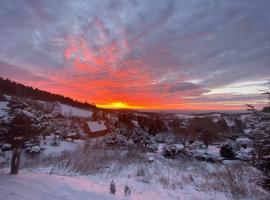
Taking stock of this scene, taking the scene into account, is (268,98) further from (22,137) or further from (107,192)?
(22,137)

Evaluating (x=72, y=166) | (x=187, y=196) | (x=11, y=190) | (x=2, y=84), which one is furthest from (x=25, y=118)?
(x=2, y=84)

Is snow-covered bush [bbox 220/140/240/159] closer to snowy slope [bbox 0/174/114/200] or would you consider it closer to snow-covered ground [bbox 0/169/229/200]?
snow-covered ground [bbox 0/169/229/200]

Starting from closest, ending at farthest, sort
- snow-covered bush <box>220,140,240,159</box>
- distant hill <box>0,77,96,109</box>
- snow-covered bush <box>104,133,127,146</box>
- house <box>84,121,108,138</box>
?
1. snow-covered bush <box>220,140,240,159</box>
2. snow-covered bush <box>104,133,127,146</box>
3. house <box>84,121,108,138</box>
4. distant hill <box>0,77,96,109</box>

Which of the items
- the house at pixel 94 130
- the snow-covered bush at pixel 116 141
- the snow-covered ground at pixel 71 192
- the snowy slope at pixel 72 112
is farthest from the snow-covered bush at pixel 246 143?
the snowy slope at pixel 72 112

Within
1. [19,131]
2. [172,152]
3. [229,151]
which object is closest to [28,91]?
[172,152]

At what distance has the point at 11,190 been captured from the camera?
16.9ft

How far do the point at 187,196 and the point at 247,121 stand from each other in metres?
3.23

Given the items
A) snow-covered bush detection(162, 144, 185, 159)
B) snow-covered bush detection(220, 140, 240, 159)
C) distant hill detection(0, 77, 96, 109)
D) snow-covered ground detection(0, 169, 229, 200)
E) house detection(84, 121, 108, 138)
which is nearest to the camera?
snow-covered ground detection(0, 169, 229, 200)

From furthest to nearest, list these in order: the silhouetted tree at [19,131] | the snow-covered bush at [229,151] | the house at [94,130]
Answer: the house at [94,130]
the snow-covered bush at [229,151]
the silhouetted tree at [19,131]

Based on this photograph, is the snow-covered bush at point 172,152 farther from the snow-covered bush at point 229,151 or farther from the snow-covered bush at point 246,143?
the snow-covered bush at point 246,143

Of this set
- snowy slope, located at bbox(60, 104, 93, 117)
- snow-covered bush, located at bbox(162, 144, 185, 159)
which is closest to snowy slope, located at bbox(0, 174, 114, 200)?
snow-covered bush, located at bbox(162, 144, 185, 159)

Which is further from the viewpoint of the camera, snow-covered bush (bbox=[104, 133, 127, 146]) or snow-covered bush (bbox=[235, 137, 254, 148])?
snow-covered bush (bbox=[104, 133, 127, 146])

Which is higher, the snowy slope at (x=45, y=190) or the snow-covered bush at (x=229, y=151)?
the snowy slope at (x=45, y=190)

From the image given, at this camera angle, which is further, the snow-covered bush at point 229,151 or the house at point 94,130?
the house at point 94,130
